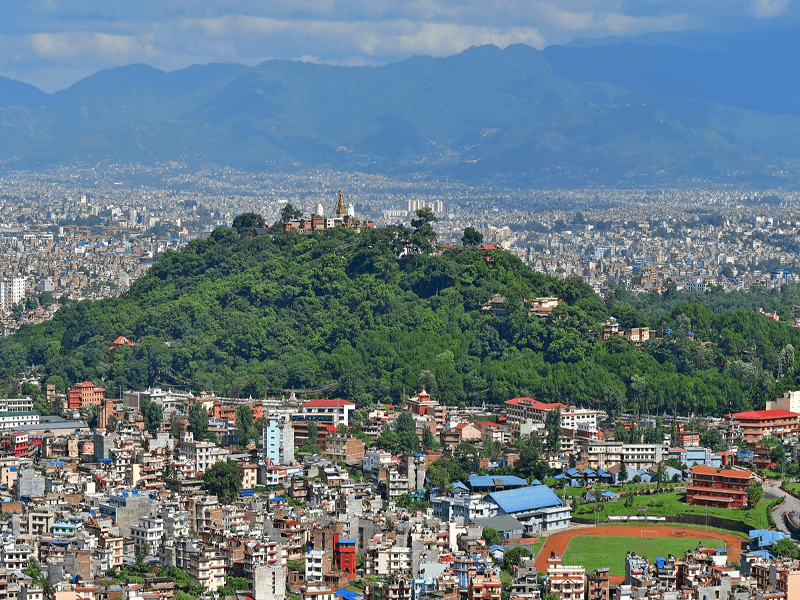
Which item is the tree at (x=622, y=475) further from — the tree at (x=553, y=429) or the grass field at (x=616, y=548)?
the grass field at (x=616, y=548)

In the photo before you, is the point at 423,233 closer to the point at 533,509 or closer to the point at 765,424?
the point at 765,424

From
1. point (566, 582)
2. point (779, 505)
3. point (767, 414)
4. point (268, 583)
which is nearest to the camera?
point (566, 582)

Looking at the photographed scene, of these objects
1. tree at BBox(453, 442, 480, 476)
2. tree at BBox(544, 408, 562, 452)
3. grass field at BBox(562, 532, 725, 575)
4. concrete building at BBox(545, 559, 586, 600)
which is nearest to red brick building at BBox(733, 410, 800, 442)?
tree at BBox(544, 408, 562, 452)

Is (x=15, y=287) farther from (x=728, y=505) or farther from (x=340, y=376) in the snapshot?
(x=728, y=505)

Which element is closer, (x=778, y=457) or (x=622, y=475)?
(x=622, y=475)

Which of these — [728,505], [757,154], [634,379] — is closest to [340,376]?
[634,379]

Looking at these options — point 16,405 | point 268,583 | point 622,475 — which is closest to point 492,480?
point 622,475
